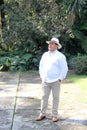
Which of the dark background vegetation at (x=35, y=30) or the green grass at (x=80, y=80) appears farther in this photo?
the dark background vegetation at (x=35, y=30)

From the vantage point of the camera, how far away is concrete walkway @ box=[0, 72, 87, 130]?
7875 millimetres

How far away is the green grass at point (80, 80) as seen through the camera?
12344mm

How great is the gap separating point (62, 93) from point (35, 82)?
228cm

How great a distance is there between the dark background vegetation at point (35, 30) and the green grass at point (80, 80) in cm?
176

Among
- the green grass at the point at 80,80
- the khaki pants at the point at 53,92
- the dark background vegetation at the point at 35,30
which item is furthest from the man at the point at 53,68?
the dark background vegetation at the point at 35,30

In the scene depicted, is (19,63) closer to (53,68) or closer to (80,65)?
(80,65)

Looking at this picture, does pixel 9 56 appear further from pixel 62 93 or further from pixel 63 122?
pixel 63 122

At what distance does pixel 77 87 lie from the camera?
40.5ft

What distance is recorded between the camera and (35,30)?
1777 cm

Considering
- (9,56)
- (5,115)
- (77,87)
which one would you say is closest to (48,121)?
(5,115)

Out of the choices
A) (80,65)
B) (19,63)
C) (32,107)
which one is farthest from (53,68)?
(19,63)

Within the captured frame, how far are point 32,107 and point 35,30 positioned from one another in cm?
876

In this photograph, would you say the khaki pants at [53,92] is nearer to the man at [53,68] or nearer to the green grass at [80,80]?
the man at [53,68]

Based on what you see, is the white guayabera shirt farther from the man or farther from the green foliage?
the green foliage
